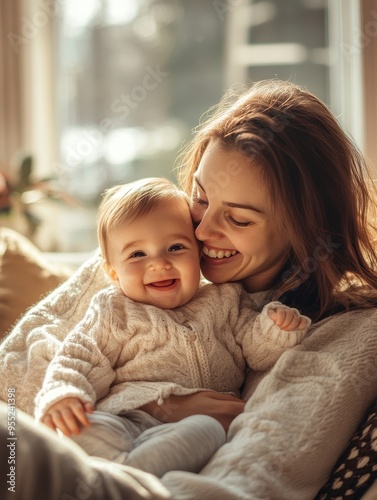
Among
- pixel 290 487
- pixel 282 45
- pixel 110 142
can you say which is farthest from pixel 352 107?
pixel 290 487

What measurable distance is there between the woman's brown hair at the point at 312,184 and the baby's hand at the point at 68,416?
55 centimetres

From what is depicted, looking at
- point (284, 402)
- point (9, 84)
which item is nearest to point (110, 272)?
point (284, 402)

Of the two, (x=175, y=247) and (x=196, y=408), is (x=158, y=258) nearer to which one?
(x=175, y=247)

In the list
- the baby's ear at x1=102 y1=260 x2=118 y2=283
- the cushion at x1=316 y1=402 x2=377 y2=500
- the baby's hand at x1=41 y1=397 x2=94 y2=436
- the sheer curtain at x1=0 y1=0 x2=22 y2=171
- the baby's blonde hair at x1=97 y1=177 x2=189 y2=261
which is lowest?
the cushion at x1=316 y1=402 x2=377 y2=500

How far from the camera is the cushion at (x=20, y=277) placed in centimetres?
189

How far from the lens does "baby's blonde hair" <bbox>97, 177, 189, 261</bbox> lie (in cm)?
149

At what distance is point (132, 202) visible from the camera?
1.50 m

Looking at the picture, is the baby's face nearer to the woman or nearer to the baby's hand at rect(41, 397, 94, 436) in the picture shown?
the woman

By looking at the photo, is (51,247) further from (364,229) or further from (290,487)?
(290,487)

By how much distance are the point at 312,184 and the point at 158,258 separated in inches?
14.8

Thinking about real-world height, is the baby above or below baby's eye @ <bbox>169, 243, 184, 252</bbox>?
below

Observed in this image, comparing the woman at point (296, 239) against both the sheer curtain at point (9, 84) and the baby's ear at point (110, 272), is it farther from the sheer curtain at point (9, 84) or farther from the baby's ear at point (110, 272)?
the sheer curtain at point (9, 84)

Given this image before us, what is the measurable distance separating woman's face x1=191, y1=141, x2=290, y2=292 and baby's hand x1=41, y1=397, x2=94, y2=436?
459 mm

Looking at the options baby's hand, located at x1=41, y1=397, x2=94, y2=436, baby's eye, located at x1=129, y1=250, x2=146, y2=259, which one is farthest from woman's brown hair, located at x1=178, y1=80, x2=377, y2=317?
baby's hand, located at x1=41, y1=397, x2=94, y2=436
